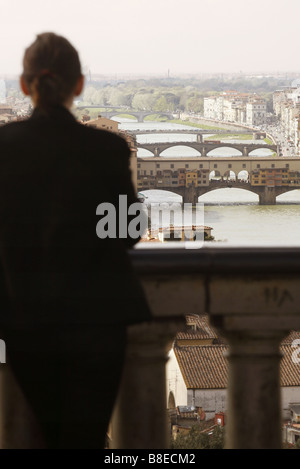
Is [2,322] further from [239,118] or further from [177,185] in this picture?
[239,118]

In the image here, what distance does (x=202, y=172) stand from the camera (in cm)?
2173

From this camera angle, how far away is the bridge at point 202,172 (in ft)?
70.0

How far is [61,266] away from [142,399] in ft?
0.36

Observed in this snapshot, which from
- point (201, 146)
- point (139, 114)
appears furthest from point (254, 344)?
point (139, 114)

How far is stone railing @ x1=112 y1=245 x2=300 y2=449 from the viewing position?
515 millimetres

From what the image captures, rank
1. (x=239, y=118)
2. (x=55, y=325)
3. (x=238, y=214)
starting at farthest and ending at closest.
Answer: (x=239, y=118) → (x=238, y=214) → (x=55, y=325)

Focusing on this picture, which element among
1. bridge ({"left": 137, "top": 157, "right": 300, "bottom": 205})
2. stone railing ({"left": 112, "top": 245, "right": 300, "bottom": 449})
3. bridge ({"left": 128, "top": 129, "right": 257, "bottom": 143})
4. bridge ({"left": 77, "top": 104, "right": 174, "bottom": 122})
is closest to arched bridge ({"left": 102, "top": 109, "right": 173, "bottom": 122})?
bridge ({"left": 77, "top": 104, "right": 174, "bottom": 122})

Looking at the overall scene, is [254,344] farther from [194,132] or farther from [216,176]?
[194,132]

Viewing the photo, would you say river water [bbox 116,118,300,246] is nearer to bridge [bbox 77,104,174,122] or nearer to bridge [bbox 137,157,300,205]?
bridge [bbox 137,157,300,205]

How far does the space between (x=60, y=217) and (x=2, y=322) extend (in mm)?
61

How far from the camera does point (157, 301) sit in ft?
1.73

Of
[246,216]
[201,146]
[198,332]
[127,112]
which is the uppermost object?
[127,112]

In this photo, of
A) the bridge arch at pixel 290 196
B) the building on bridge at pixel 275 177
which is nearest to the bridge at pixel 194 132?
the bridge arch at pixel 290 196
